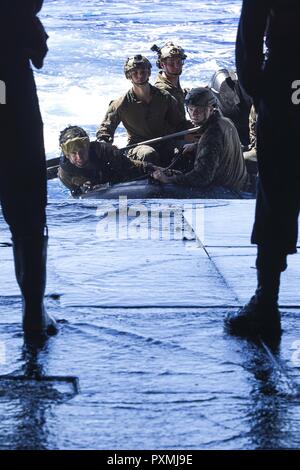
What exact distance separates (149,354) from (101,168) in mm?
7280

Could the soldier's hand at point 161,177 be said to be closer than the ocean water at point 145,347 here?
No

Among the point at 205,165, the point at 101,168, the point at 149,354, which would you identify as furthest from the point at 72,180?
the point at 149,354

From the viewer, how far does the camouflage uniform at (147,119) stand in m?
11.3

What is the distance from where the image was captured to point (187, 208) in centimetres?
602

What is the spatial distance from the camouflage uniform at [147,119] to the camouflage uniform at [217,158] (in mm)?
1243

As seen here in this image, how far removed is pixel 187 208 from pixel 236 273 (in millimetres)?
1366

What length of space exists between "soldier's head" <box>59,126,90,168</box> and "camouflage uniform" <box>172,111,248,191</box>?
120 centimetres

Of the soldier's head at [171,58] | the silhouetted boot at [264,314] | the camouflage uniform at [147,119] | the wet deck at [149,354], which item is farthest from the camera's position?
the soldier's head at [171,58]

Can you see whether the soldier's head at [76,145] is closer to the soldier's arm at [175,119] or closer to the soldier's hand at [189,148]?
the soldier's hand at [189,148]

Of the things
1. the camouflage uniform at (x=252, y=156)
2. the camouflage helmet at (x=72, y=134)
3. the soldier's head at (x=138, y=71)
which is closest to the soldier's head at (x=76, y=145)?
the camouflage helmet at (x=72, y=134)

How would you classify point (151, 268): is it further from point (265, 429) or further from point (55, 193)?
point (55, 193)

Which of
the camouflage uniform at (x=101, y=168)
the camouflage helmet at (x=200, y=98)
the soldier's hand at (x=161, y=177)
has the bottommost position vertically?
the camouflage uniform at (x=101, y=168)

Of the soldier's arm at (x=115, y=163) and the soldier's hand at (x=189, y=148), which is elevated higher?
the soldier's hand at (x=189, y=148)

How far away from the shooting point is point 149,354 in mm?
3633
